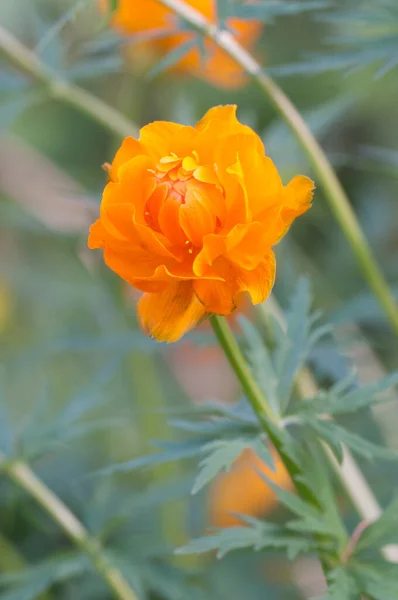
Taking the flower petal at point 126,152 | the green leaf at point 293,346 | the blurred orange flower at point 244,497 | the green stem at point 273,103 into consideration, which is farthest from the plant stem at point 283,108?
the blurred orange flower at point 244,497

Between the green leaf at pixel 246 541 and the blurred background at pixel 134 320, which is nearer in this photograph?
the green leaf at pixel 246 541

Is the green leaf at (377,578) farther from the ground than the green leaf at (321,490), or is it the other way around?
the green leaf at (321,490)

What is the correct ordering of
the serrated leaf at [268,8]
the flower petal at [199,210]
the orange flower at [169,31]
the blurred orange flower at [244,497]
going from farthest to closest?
1. the blurred orange flower at [244,497]
2. the orange flower at [169,31]
3. the serrated leaf at [268,8]
4. the flower petal at [199,210]

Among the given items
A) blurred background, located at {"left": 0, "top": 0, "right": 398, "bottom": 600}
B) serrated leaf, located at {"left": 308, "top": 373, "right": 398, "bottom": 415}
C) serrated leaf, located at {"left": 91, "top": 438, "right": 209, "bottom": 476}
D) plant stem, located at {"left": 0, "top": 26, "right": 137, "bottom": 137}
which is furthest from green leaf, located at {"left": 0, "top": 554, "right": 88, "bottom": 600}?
plant stem, located at {"left": 0, "top": 26, "right": 137, "bottom": 137}

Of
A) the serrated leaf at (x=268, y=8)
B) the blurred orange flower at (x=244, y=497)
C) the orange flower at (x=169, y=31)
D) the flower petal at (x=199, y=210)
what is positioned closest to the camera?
the flower petal at (x=199, y=210)

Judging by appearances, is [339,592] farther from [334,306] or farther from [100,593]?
[334,306]

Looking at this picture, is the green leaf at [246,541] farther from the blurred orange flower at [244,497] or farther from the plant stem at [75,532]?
the blurred orange flower at [244,497]

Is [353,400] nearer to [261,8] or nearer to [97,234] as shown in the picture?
[97,234]

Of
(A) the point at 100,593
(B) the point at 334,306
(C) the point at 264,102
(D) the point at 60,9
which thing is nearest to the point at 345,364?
(B) the point at 334,306
